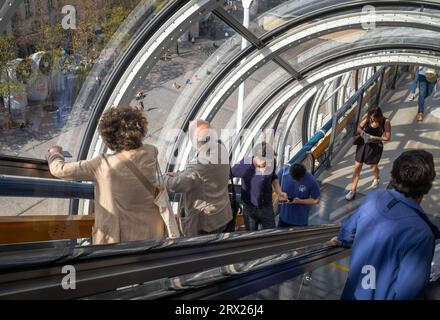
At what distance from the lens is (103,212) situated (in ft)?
9.54

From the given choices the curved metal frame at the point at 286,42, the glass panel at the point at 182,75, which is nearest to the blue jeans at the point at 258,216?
the glass panel at the point at 182,75

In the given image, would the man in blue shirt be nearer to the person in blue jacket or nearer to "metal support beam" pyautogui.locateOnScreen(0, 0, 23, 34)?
"metal support beam" pyautogui.locateOnScreen(0, 0, 23, 34)

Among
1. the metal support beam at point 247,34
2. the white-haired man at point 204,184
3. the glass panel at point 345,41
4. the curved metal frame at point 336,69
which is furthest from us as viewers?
the curved metal frame at point 336,69

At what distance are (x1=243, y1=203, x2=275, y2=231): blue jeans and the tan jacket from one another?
1.09 meters

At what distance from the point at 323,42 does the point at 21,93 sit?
4.10m

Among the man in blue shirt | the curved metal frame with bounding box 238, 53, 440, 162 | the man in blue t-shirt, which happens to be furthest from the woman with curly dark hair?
the curved metal frame with bounding box 238, 53, 440, 162

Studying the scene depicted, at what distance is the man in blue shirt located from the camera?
4.83 meters

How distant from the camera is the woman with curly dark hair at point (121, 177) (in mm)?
2873

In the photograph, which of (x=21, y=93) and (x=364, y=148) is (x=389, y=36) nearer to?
(x=364, y=148)

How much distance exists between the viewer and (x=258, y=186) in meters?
4.85

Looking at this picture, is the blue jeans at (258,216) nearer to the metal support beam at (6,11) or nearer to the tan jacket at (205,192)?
the tan jacket at (205,192)

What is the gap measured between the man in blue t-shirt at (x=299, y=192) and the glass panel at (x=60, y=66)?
204cm

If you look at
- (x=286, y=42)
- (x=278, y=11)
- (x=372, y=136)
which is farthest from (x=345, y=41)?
(x=372, y=136)
